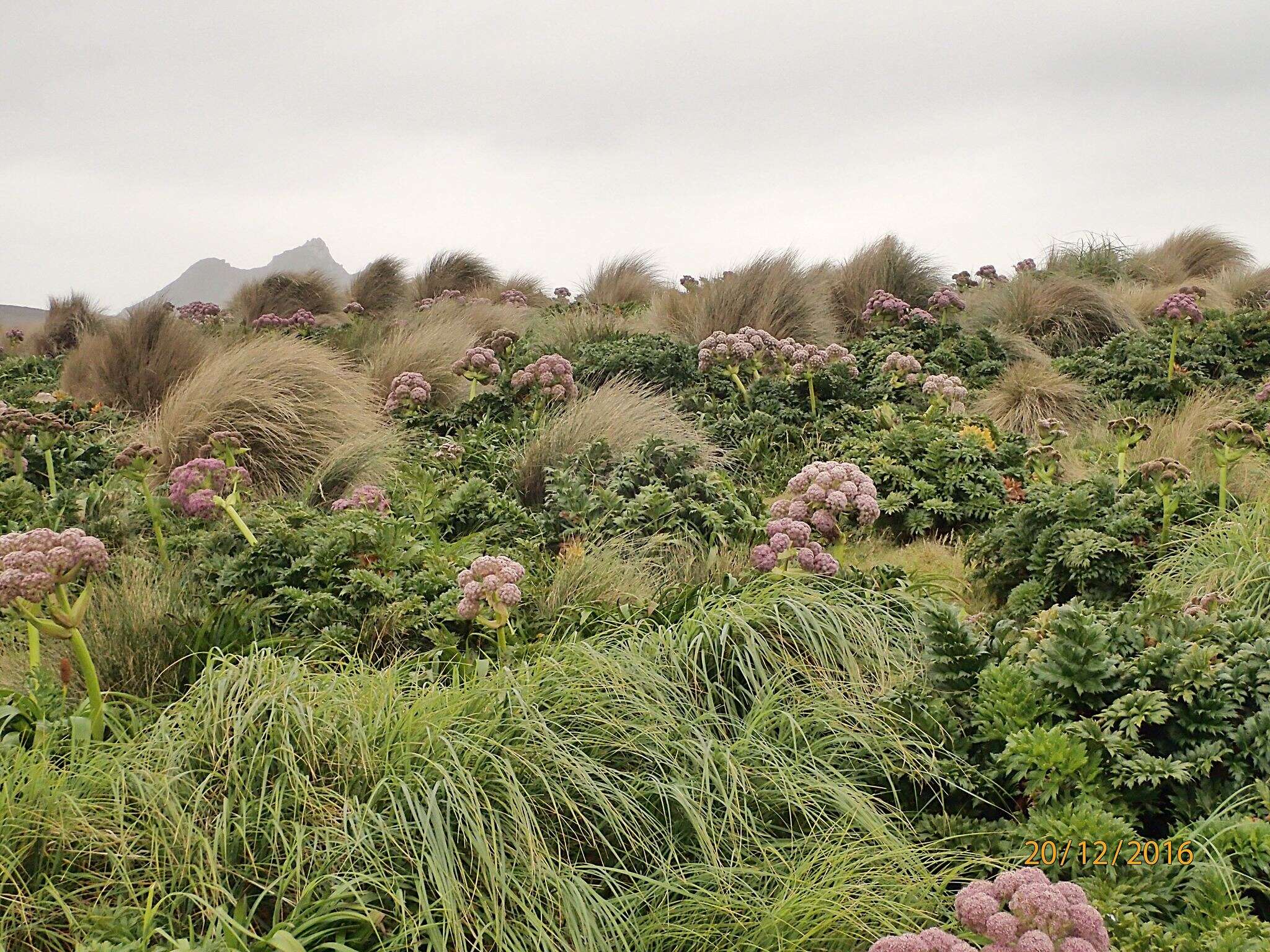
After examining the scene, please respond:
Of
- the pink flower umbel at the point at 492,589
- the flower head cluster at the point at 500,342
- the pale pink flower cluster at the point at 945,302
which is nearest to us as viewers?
the pink flower umbel at the point at 492,589

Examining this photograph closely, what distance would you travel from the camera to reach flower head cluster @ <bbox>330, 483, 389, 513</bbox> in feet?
15.3

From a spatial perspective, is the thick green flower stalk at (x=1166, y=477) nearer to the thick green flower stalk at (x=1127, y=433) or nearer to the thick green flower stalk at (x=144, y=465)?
the thick green flower stalk at (x=1127, y=433)

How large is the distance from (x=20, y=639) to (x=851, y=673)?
3.19 m

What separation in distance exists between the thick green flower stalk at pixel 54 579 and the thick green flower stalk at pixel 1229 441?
444 cm

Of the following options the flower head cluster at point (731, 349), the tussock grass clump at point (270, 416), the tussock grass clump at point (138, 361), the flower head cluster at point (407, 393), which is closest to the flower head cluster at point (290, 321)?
the tussock grass clump at point (138, 361)

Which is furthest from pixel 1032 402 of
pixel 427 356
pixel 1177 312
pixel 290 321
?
pixel 290 321

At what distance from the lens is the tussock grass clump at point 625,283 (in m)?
15.8

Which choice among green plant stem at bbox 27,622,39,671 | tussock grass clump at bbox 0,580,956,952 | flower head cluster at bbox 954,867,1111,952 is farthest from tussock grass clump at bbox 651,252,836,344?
flower head cluster at bbox 954,867,1111,952

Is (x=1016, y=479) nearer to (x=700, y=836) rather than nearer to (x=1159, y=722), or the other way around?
(x=1159, y=722)

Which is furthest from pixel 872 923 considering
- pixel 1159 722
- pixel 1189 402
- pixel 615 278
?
pixel 615 278

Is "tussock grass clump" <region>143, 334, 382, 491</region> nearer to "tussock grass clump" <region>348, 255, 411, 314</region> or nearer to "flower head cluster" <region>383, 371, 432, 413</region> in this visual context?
"flower head cluster" <region>383, 371, 432, 413</region>

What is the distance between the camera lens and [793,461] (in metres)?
6.62

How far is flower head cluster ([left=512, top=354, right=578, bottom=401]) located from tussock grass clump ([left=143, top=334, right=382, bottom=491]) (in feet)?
3.52

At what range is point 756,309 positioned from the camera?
9.33 meters
